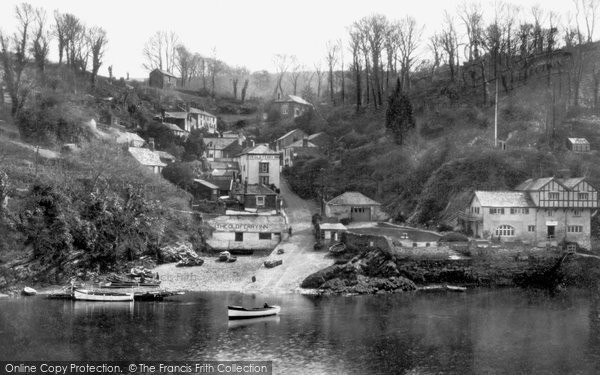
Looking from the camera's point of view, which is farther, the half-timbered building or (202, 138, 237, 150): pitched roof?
(202, 138, 237, 150): pitched roof

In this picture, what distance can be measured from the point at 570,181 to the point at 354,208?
76.0ft

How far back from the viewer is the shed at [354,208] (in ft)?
225

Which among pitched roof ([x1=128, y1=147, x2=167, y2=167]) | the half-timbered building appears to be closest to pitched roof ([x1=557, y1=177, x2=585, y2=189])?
the half-timbered building

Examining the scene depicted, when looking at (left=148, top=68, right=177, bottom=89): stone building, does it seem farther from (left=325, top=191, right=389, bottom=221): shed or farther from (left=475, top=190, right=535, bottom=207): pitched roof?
(left=475, top=190, right=535, bottom=207): pitched roof

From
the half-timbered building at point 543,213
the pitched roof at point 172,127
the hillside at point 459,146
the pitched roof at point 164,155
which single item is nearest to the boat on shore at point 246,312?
the half-timbered building at point 543,213

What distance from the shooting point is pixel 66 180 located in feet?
192

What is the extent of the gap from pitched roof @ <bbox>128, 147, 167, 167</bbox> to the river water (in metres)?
28.8

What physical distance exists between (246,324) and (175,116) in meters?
61.2

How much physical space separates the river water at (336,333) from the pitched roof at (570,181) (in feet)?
53.3

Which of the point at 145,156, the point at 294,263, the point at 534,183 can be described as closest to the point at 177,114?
the point at 145,156

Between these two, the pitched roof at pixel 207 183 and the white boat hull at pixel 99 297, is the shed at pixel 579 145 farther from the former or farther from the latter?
the white boat hull at pixel 99 297

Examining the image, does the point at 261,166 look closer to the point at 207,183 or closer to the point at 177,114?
the point at 207,183

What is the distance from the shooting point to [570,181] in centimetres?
6109

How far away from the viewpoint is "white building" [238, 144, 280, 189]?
78.6m
